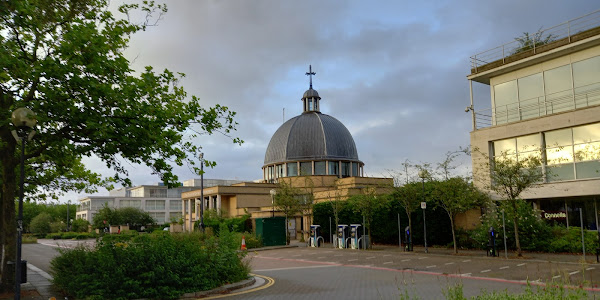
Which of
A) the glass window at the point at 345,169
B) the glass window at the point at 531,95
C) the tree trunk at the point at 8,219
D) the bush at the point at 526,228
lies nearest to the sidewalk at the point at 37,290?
the tree trunk at the point at 8,219

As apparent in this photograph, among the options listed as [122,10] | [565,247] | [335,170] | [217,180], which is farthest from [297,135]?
[217,180]

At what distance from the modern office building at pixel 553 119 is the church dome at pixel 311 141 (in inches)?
1622

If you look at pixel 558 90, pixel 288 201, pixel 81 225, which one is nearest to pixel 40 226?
pixel 81 225

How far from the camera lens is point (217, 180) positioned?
146 m

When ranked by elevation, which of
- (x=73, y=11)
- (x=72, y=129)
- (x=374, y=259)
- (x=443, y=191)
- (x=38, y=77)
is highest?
(x=73, y=11)

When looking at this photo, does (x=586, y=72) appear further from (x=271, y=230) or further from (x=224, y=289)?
(x=271, y=230)

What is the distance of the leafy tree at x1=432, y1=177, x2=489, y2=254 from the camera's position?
25.3 metres

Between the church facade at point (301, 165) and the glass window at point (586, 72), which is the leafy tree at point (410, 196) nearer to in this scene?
the glass window at point (586, 72)

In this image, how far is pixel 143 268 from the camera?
12.7 meters

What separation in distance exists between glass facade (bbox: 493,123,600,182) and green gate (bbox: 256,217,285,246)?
1848cm

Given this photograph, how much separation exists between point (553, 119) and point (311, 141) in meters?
46.5

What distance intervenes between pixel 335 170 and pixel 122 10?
5665 centimetres

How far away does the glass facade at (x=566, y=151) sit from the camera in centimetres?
2352

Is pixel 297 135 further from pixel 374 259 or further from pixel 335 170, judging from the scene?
pixel 374 259
